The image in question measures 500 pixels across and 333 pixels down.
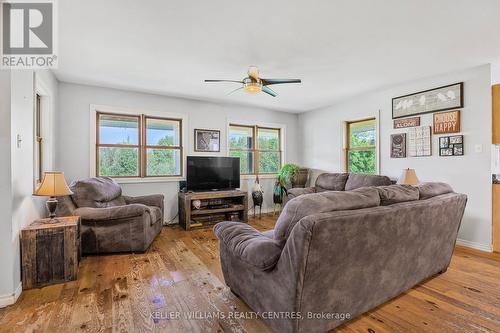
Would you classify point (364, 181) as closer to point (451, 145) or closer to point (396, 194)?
point (451, 145)

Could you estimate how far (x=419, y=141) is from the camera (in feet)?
13.0

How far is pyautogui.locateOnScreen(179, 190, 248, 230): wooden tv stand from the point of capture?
14.4 ft

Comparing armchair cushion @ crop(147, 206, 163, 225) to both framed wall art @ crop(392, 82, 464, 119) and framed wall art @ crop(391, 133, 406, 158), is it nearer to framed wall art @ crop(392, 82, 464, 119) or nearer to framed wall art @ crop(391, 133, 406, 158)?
framed wall art @ crop(391, 133, 406, 158)

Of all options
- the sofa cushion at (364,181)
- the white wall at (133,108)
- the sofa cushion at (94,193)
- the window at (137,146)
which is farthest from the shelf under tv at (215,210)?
the sofa cushion at (364,181)

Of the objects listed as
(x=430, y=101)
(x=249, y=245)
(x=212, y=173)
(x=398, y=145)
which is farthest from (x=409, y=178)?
(x=212, y=173)

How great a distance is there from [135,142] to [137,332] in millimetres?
3494

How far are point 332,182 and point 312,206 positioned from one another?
362 cm

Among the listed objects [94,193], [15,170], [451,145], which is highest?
[451,145]

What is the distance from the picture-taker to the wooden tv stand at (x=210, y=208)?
4402 millimetres

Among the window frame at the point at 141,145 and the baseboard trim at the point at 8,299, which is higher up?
the window frame at the point at 141,145

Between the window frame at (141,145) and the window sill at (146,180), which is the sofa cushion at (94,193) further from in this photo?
the window frame at (141,145)

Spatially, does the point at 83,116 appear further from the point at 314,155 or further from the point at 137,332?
the point at 314,155

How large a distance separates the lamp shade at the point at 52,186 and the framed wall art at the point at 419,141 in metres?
4.75

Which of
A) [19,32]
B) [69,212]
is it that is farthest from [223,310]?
[19,32]
